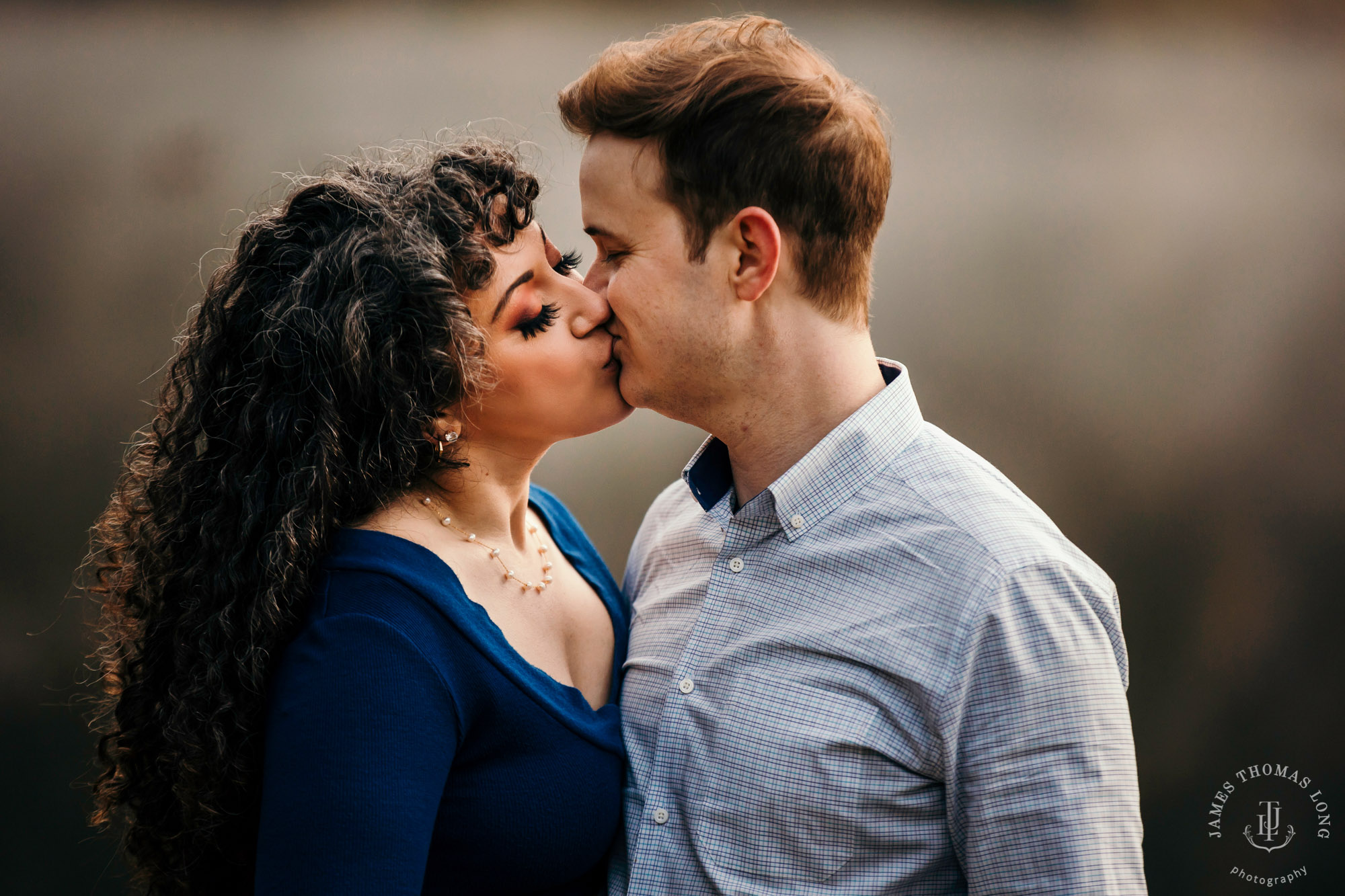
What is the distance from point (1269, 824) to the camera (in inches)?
95.5

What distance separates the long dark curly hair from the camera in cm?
108

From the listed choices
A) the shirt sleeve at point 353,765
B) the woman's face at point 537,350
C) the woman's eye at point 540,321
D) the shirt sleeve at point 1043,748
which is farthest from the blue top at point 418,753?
the shirt sleeve at point 1043,748

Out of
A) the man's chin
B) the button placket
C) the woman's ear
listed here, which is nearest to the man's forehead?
the man's chin

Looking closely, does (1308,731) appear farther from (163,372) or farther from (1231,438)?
(163,372)

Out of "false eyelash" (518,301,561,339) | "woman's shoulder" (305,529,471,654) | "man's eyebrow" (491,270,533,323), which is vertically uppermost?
"man's eyebrow" (491,270,533,323)

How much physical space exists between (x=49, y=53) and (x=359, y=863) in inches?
83.8

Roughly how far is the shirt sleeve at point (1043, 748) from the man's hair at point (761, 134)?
0.51 meters

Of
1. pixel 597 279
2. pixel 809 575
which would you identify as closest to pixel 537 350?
pixel 597 279

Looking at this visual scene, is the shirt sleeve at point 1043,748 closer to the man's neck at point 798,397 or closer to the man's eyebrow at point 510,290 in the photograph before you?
the man's neck at point 798,397

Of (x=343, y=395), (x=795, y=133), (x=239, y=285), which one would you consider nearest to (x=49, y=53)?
(x=239, y=285)

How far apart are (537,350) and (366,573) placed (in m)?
0.40

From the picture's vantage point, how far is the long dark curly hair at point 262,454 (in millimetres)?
1085

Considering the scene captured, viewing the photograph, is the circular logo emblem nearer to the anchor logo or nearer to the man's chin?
the anchor logo

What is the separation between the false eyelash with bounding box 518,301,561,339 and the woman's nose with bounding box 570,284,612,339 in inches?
1.2
